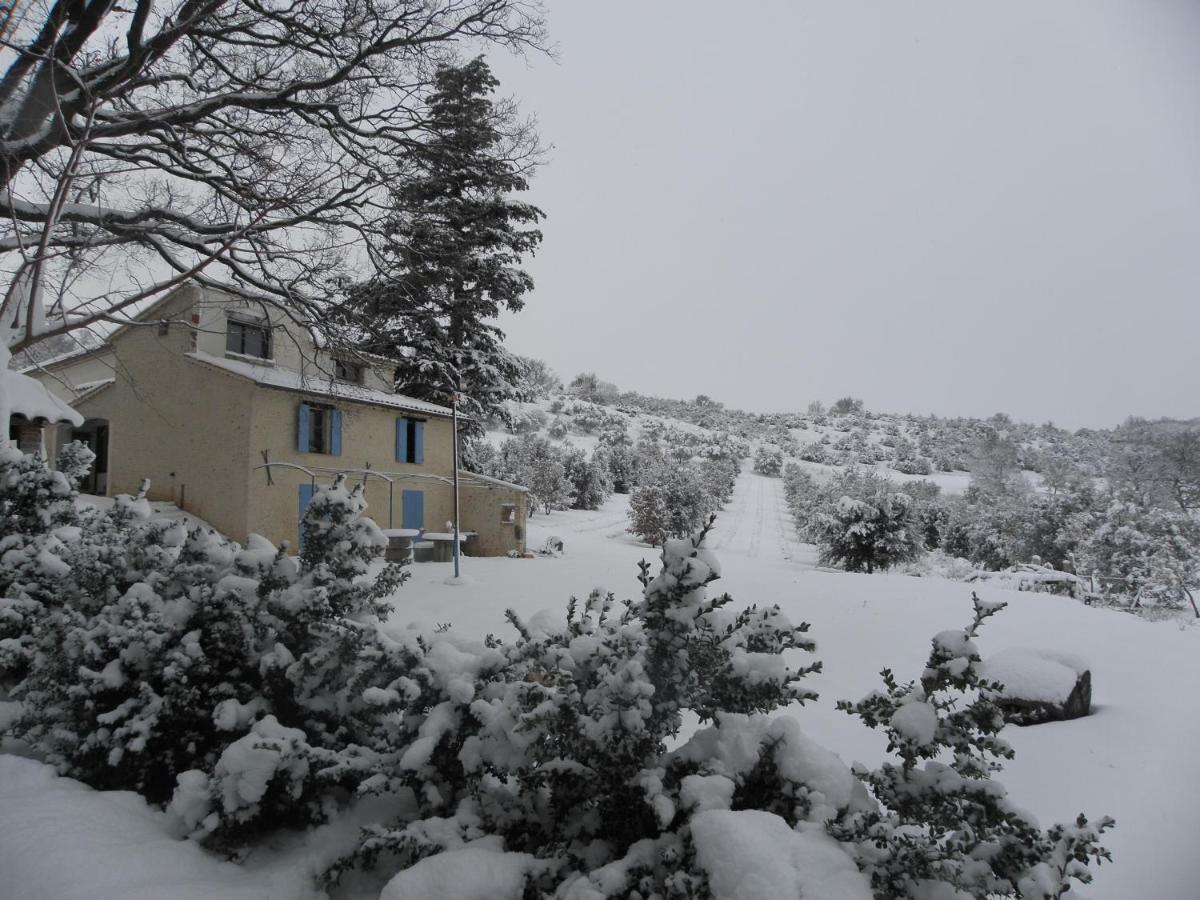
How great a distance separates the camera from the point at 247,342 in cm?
1245

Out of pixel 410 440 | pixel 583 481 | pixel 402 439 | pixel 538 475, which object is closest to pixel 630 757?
pixel 402 439

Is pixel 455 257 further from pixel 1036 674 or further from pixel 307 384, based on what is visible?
pixel 1036 674

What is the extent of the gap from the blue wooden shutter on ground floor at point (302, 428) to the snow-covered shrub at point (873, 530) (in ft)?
43.3

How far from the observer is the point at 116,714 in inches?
91.6

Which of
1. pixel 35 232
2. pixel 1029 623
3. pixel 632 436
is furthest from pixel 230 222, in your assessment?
pixel 632 436

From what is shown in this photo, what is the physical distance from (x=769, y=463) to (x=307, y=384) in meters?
41.5

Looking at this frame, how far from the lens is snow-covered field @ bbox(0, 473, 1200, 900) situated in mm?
1824

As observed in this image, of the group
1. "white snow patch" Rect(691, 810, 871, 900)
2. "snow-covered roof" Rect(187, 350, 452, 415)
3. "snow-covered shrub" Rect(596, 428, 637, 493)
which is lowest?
"white snow patch" Rect(691, 810, 871, 900)

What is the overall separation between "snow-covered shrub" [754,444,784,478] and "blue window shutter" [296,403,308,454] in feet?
134

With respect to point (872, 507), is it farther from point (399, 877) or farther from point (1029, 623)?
point (399, 877)

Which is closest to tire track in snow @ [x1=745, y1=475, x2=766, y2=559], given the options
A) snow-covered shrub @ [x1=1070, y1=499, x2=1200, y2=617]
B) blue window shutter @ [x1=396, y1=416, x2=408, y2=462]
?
→ snow-covered shrub @ [x1=1070, y1=499, x2=1200, y2=617]

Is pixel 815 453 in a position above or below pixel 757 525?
above

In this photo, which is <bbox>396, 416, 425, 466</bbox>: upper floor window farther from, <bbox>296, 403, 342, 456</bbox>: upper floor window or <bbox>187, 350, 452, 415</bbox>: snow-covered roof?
<bbox>296, 403, 342, 456</bbox>: upper floor window

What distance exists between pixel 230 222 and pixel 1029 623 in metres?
11.0
